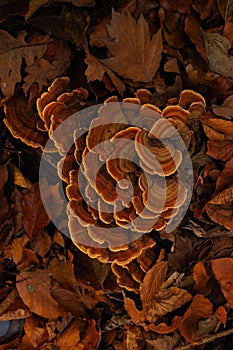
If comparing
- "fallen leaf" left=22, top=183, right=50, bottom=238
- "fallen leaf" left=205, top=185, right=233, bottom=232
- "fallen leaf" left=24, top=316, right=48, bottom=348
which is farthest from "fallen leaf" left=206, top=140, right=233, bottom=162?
"fallen leaf" left=24, top=316, right=48, bottom=348

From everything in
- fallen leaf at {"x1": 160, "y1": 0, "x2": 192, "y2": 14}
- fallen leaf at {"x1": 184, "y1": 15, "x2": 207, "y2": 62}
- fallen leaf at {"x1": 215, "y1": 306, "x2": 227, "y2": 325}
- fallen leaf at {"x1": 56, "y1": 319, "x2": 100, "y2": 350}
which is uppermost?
fallen leaf at {"x1": 160, "y1": 0, "x2": 192, "y2": 14}

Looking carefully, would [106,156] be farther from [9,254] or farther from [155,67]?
[9,254]

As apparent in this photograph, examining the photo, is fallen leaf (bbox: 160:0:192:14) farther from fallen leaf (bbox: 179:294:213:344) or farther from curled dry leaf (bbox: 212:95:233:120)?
fallen leaf (bbox: 179:294:213:344)

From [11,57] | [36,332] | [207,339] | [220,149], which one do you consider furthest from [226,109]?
[36,332]

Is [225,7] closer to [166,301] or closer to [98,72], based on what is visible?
[98,72]

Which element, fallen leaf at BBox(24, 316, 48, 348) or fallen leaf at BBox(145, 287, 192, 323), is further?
fallen leaf at BBox(24, 316, 48, 348)

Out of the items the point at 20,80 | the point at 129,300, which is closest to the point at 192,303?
the point at 129,300
